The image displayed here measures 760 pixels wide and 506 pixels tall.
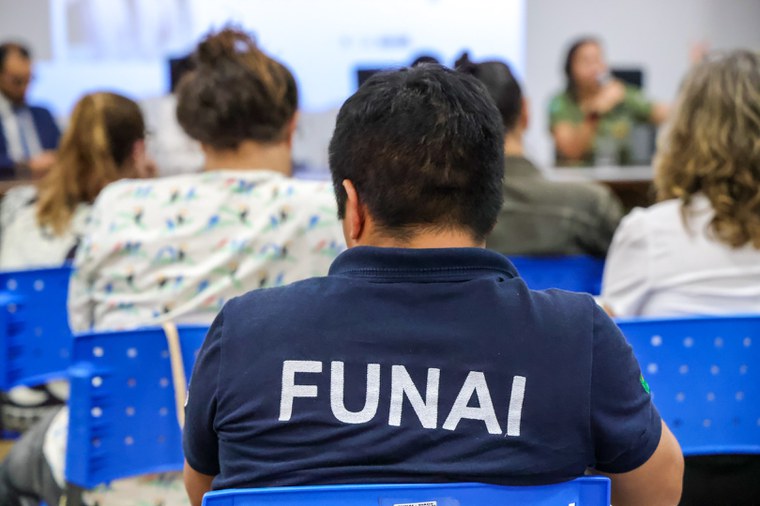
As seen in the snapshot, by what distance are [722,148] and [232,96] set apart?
951 millimetres

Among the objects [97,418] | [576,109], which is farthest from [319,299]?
[576,109]

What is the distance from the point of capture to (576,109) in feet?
18.9

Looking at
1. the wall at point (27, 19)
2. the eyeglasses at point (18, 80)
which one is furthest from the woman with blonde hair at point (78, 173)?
the wall at point (27, 19)

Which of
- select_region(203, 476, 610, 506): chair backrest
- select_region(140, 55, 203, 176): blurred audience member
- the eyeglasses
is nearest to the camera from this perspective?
select_region(203, 476, 610, 506): chair backrest

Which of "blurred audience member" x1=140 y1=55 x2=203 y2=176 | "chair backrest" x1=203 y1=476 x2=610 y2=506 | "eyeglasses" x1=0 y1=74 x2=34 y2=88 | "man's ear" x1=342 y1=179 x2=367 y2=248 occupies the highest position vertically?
"man's ear" x1=342 y1=179 x2=367 y2=248

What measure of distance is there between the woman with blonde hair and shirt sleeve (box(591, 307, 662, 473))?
1.84m

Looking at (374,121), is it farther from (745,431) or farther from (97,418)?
(745,431)

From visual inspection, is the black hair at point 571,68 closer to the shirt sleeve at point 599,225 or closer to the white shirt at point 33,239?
the shirt sleeve at point 599,225

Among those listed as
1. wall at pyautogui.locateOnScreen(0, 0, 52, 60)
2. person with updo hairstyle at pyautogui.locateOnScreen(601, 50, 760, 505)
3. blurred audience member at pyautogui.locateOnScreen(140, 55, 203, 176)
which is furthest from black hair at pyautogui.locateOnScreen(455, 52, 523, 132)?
wall at pyautogui.locateOnScreen(0, 0, 52, 60)

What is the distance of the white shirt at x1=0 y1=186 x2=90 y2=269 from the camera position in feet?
8.25

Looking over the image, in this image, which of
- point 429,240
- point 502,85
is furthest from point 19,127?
point 429,240

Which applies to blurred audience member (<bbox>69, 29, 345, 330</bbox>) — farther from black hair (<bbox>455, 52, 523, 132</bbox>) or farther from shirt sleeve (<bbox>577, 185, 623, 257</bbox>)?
shirt sleeve (<bbox>577, 185, 623, 257</bbox>)

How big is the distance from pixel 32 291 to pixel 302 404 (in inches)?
52.9

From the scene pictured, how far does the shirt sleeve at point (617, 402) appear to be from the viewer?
0.92 m
